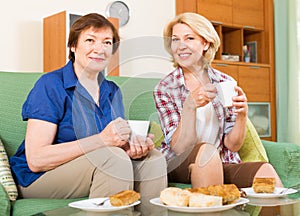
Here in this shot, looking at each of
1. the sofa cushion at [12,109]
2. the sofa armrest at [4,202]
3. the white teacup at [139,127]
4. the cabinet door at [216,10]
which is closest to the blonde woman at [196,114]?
the white teacup at [139,127]

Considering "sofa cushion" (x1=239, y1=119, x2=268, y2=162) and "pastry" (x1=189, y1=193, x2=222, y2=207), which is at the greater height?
"sofa cushion" (x1=239, y1=119, x2=268, y2=162)

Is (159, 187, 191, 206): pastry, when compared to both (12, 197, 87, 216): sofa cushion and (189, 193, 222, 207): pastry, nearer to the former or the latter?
(189, 193, 222, 207): pastry

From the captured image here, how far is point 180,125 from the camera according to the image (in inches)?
66.6

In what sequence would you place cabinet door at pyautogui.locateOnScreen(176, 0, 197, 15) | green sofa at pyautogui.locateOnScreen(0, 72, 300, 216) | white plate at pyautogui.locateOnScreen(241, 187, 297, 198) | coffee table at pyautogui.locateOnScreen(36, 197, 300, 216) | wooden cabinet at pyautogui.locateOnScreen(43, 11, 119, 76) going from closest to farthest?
coffee table at pyautogui.locateOnScreen(36, 197, 300, 216), white plate at pyautogui.locateOnScreen(241, 187, 297, 198), green sofa at pyautogui.locateOnScreen(0, 72, 300, 216), wooden cabinet at pyautogui.locateOnScreen(43, 11, 119, 76), cabinet door at pyautogui.locateOnScreen(176, 0, 197, 15)

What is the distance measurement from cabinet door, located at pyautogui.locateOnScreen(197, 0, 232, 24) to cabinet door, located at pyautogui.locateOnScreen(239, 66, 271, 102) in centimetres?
51

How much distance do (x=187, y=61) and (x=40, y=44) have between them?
2.47 metres

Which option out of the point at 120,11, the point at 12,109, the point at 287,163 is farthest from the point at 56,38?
the point at 287,163

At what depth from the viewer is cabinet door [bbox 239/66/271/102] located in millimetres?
4887

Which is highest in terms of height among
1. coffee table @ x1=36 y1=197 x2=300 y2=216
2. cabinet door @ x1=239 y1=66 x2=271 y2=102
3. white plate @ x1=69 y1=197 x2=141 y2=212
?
cabinet door @ x1=239 y1=66 x2=271 y2=102

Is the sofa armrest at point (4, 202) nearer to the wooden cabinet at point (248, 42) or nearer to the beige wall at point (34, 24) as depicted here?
the beige wall at point (34, 24)

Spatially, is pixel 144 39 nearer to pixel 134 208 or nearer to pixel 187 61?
pixel 187 61

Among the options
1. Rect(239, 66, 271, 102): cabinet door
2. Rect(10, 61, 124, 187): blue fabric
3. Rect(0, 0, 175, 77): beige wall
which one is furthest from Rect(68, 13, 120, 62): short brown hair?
Rect(239, 66, 271, 102): cabinet door

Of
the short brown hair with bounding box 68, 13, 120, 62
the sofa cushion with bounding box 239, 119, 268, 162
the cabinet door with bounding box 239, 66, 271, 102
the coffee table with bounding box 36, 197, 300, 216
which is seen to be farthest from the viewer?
the cabinet door with bounding box 239, 66, 271, 102

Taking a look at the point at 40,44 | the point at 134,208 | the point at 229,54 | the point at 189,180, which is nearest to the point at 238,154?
the point at 189,180
